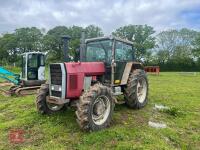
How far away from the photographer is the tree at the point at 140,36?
178 ft

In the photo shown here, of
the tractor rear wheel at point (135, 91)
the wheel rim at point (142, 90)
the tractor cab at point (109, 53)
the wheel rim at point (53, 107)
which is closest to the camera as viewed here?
the wheel rim at point (53, 107)

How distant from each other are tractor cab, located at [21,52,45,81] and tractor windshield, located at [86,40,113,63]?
6.44 metres

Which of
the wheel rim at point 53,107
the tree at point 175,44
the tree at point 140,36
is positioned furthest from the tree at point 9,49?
the wheel rim at point 53,107

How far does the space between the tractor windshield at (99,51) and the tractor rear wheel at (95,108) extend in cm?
143

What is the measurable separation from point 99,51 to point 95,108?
2.07 m

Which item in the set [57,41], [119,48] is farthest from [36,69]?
[57,41]

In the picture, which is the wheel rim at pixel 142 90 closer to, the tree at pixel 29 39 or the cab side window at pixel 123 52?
the cab side window at pixel 123 52

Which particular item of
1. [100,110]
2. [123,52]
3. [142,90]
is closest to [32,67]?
[142,90]

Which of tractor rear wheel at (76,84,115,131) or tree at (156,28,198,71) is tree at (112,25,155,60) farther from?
tractor rear wheel at (76,84,115,131)

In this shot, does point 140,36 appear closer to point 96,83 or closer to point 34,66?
point 34,66

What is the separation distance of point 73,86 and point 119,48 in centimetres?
219

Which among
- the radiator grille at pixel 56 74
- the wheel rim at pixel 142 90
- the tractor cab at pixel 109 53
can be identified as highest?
the tractor cab at pixel 109 53

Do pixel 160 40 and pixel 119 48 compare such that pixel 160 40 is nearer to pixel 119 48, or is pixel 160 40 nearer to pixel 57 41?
pixel 57 41

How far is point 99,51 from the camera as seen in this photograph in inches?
310
